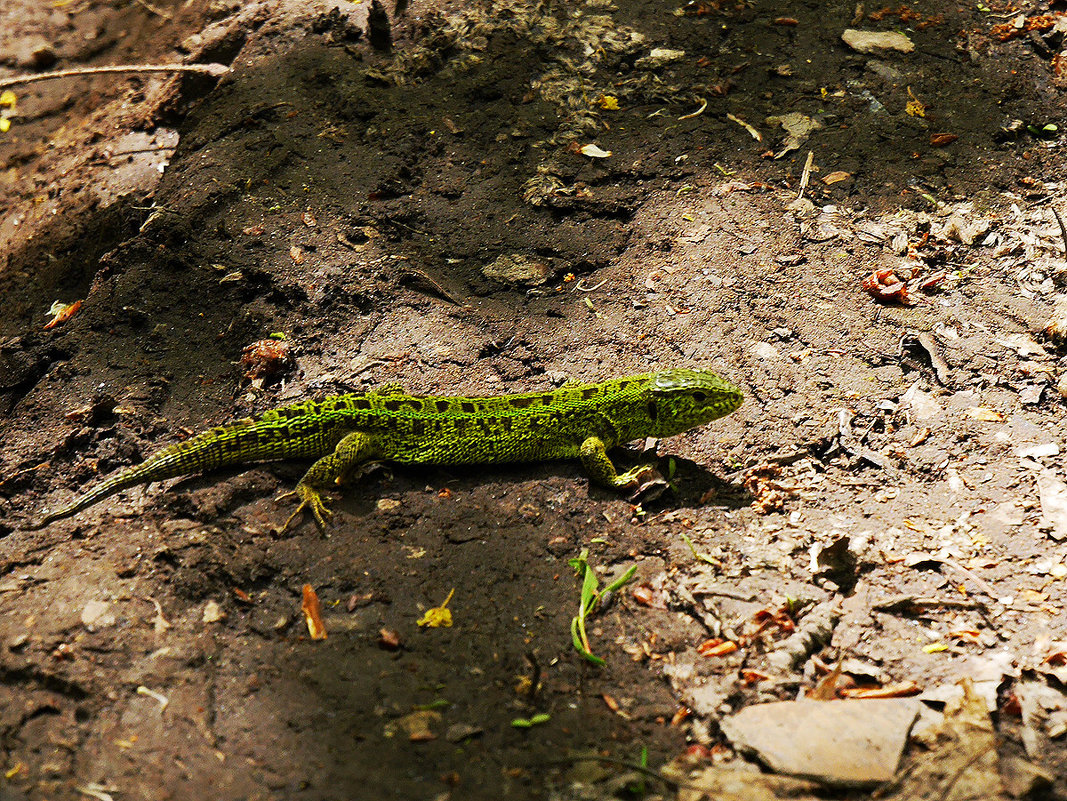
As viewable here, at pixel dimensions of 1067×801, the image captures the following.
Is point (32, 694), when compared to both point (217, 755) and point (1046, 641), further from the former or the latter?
point (1046, 641)

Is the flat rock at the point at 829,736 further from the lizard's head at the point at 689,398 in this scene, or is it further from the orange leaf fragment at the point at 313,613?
the orange leaf fragment at the point at 313,613

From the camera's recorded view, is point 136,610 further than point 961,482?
No

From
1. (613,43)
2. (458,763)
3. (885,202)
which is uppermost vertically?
(613,43)

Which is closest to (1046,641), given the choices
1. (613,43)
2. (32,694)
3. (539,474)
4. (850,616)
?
(850,616)

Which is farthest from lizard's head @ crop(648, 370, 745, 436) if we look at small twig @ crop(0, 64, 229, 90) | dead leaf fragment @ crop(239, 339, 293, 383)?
small twig @ crop(0, 64, 229, 90)

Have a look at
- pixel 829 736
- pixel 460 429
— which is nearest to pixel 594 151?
pixel 460 429

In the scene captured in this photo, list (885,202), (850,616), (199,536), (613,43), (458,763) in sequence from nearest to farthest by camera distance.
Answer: (458,763) < (850,616) < (199,536) < (885,202) < (613,43)

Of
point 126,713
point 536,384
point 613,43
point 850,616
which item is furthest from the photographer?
point 613,43
